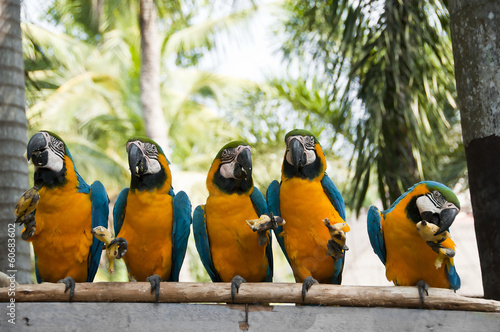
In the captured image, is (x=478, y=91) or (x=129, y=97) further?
(x=129, y=97)

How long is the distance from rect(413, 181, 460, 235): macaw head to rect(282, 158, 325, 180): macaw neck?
0.61 metres

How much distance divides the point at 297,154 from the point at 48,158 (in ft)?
4.80

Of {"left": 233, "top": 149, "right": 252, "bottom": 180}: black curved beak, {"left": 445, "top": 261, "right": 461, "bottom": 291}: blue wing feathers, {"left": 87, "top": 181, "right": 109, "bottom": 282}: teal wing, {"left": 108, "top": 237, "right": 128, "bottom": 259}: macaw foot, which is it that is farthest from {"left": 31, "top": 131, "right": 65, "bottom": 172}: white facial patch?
{"left": 445, "top": 261, "right": 461, "bottom": 291}: blue wing feathers

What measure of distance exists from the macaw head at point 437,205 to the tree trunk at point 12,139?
9.29 feet

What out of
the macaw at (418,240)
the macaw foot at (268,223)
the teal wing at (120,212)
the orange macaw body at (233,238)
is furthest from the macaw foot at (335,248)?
Result: the teal wing at (120,212)

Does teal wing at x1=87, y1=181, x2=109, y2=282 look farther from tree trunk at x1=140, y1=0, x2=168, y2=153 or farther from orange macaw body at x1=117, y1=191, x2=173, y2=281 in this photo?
tree trunk at x1=140, y1=0, x2=168, y2=153

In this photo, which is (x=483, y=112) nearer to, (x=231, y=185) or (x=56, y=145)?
(x=231, y=185)

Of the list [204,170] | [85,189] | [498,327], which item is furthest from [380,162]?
[204,170]

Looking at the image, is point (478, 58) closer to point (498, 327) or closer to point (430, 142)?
point (498, 327)

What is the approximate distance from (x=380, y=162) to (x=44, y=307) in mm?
3211

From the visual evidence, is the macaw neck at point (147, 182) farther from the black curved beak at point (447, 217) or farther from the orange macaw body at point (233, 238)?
the black curved beak at point (447, 217)

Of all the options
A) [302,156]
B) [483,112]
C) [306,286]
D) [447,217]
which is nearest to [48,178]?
[302,156]

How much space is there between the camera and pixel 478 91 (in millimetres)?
2977

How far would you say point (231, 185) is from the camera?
121 inches
